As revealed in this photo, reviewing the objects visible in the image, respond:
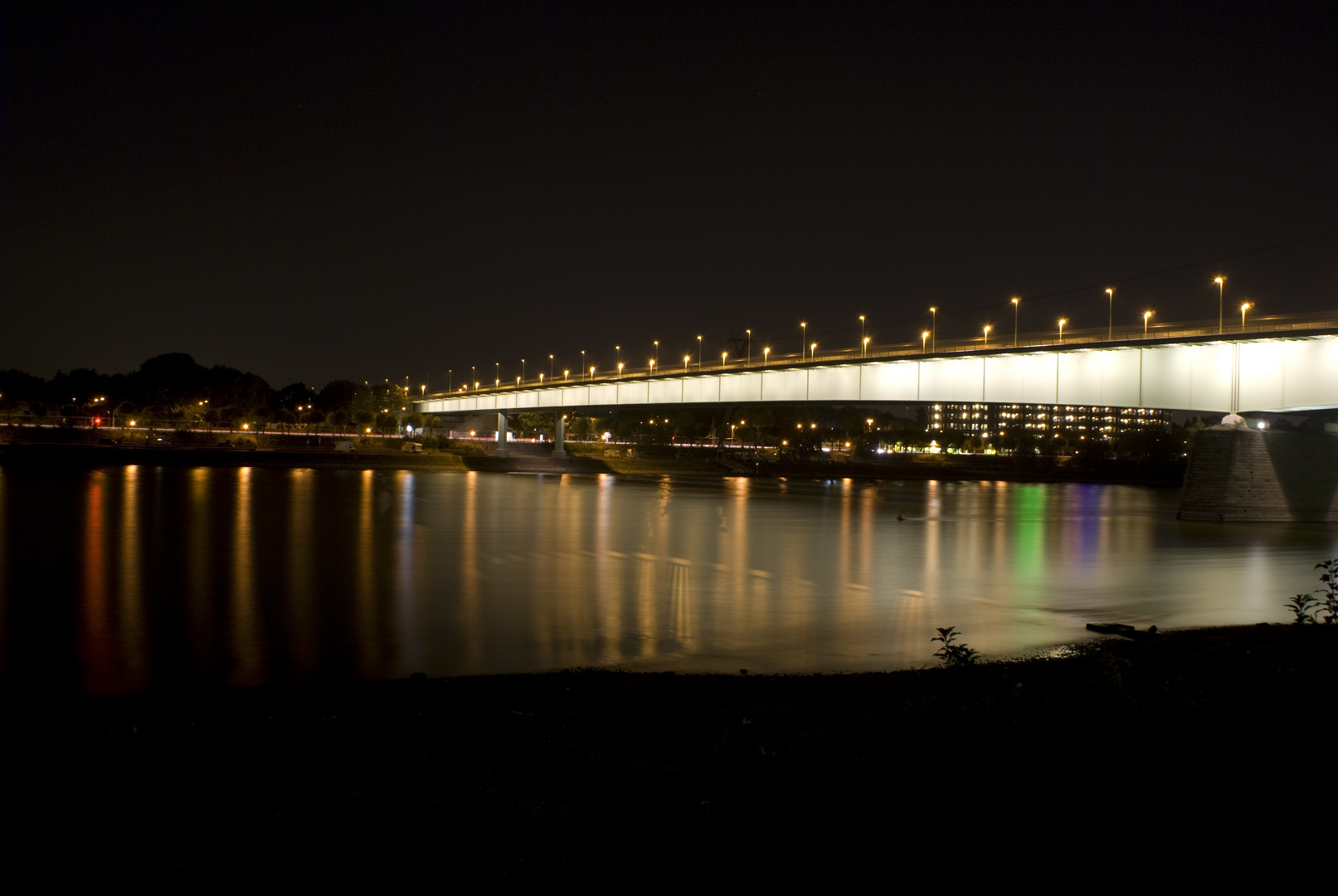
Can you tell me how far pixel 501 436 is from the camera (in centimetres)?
11306

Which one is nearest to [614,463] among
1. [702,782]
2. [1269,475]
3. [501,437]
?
[501,437]

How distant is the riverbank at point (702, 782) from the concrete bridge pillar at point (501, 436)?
9029 centimetres

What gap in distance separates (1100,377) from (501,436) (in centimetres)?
7779

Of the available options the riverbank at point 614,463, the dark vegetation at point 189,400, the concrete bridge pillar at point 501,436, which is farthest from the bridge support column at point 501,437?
the dark vegetation at point 189,400

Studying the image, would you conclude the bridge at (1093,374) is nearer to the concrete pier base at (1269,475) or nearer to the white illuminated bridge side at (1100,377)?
the white illuminated bridge side at (1100,377)

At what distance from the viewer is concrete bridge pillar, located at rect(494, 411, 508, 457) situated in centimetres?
9988

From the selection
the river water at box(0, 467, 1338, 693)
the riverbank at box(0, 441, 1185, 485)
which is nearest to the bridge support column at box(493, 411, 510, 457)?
the riverbank at box(0, 441, 1185, 485)

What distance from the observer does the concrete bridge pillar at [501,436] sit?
3932 inches

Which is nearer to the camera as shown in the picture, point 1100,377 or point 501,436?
point 1100,377

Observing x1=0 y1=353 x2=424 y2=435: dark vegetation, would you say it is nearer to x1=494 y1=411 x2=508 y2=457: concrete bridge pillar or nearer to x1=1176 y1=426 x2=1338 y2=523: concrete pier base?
x1=494 y1=411 x2=508 y2=457: concrete bridge pillar

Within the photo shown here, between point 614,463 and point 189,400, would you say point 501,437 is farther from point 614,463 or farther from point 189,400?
point 189,400

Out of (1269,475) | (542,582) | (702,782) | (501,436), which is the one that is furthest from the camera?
(501,436)

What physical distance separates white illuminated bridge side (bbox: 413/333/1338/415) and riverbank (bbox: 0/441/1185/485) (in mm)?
26327

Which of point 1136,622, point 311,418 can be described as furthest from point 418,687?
point 311,418
